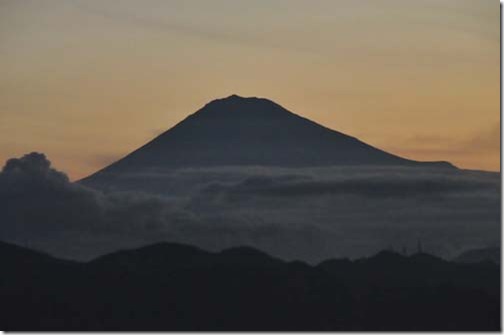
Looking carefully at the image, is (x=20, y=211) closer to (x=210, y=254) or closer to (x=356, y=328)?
(x=210, y=254)

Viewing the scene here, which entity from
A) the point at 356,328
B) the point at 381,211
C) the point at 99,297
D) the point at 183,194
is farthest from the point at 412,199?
the point at 99,297

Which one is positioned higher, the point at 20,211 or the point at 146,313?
the point at 20,211

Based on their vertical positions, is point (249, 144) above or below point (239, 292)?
above

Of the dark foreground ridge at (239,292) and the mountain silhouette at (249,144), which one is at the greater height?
the mountain silhouette at (249,144)

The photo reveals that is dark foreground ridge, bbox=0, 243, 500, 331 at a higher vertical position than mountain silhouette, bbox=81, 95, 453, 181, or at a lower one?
lower
